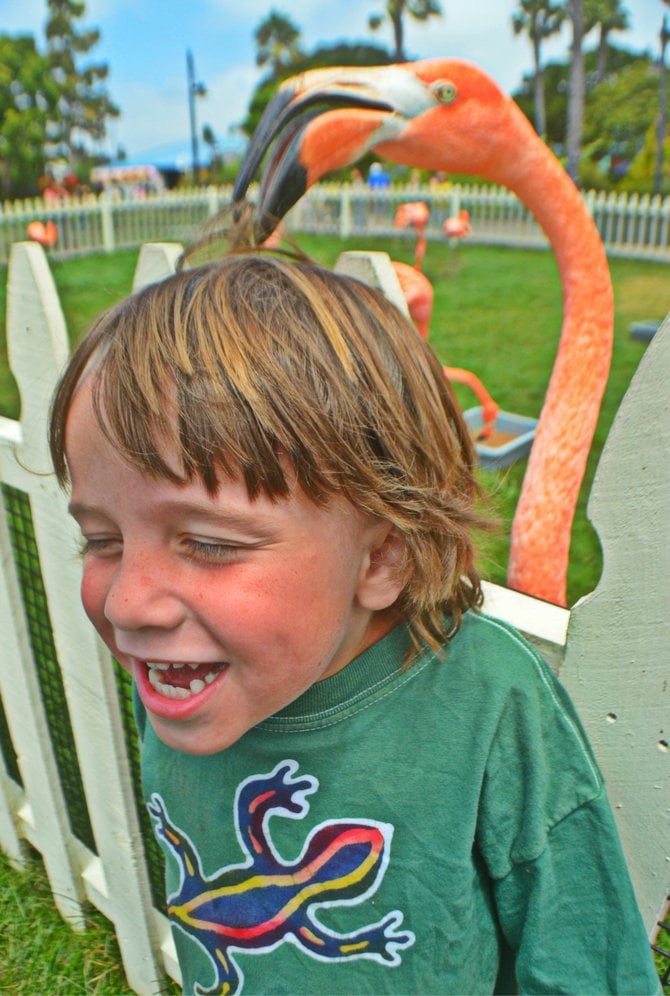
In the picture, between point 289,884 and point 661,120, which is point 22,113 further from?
point 289,884

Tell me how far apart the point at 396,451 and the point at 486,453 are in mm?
3066

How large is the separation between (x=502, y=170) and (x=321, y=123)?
580 mm

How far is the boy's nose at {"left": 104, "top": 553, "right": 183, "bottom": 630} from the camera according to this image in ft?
2.47

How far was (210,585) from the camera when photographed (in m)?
0.74

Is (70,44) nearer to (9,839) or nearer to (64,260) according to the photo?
(64,260)

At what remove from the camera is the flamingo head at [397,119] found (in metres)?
2.01

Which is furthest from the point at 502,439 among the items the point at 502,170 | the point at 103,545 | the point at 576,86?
the point at 576,86

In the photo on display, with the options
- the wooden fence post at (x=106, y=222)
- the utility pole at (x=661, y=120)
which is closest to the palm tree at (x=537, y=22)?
the utility pole at (x=661, y=120)

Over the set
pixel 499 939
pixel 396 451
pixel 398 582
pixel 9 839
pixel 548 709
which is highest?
pixel 396 451

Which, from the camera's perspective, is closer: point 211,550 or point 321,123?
point 211,550

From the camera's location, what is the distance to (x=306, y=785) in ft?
3.01

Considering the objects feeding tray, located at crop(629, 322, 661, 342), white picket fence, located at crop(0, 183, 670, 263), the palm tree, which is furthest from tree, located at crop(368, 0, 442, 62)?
feeding tray, located at crop(629, 322, 661, 342)

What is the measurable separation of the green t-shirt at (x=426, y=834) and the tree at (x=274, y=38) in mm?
58459

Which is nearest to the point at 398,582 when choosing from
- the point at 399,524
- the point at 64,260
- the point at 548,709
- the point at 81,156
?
the point at 399,524
